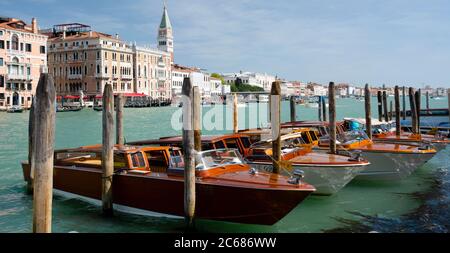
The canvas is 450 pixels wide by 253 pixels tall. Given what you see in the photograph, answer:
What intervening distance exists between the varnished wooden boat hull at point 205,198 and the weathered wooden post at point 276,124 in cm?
218

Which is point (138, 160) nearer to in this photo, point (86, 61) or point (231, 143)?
point (231, 143)

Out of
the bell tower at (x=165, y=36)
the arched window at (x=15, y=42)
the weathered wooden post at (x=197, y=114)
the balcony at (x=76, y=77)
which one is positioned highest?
the bell tower at (x=165, y=36)

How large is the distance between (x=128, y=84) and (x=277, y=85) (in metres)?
67.3

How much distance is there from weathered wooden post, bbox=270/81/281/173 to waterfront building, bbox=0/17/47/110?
46.3m

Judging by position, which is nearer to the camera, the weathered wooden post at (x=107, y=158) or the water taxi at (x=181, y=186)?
the water taxi at (x=181, y=186)

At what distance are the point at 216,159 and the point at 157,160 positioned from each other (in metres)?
1.72

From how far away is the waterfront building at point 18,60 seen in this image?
2063 inches

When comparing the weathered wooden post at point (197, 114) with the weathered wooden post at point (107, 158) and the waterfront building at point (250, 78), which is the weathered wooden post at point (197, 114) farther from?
the waterfront building at point (250, 78)

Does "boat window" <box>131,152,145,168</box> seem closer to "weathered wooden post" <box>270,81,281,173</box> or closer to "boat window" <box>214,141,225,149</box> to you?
"boat window" <box>214,141,225,149</box>

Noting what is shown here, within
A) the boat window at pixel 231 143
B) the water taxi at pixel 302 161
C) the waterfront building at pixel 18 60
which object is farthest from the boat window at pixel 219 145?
the waterfront building at pixel 18 60

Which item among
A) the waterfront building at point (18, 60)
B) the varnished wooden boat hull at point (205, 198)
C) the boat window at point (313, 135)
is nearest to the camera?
the varnished wooden boat hull at point (205, 198)

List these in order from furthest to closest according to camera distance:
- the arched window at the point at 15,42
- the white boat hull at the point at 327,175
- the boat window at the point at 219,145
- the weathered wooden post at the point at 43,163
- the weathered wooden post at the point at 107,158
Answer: the arched window at the point at 15,42, the boat window at the point at 219,145, the white boat hull at the point at 327,175, the weathered wooden post at the point at 107,158, the weathered wooden post at the point at 43,163
